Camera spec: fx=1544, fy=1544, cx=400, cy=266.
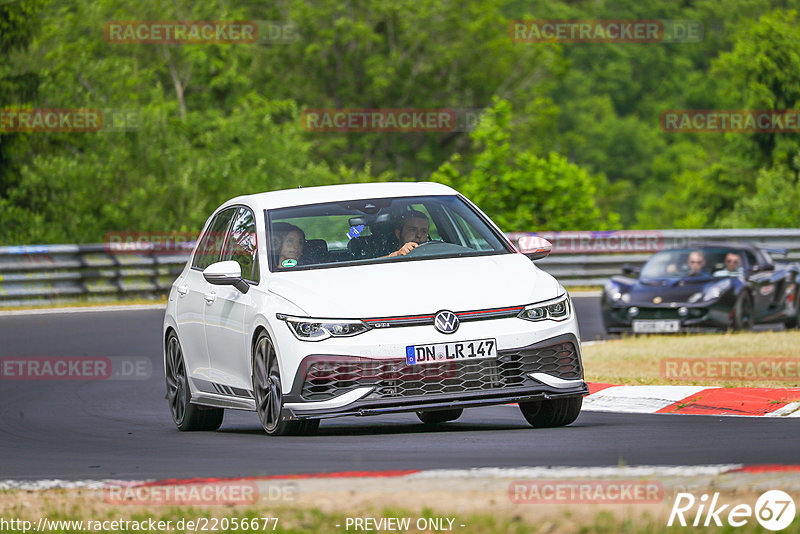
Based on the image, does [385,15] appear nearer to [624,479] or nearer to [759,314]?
[759,314]

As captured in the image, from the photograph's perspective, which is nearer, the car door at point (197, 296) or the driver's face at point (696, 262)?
the car door at point (197, 296)

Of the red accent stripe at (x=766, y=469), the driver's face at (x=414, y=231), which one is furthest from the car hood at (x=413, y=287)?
the red accent stripe at (x=766, y=469)

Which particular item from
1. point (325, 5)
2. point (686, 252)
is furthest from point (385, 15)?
point (686, 252)

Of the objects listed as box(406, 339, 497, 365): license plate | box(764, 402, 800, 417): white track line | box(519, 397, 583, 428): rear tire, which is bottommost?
box(764, 402, 800, 417): white track line

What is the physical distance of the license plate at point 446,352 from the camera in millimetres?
8703

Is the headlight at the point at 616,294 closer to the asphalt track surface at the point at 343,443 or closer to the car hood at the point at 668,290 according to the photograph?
the car hood at the point at 668,290

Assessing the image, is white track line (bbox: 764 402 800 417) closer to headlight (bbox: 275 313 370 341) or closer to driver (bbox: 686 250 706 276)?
headlight (bbox: 275 313 370 341)

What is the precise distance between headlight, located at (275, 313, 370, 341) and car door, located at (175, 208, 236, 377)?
1.76m

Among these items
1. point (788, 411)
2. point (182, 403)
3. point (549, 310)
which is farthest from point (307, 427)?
point (788, 411)

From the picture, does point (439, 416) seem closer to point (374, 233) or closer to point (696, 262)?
point (374, 233)

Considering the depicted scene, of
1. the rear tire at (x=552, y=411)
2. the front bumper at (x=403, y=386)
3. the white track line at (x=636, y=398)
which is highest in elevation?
the front bumper at (x=403, y=386)

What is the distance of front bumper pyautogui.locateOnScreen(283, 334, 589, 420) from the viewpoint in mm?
8742

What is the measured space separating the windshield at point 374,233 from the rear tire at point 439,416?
55.6 inches

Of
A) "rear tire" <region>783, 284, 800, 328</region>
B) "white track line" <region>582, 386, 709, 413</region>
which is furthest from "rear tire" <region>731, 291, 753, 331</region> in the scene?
"white track line" <region>582, 386, 709, 413</region>
